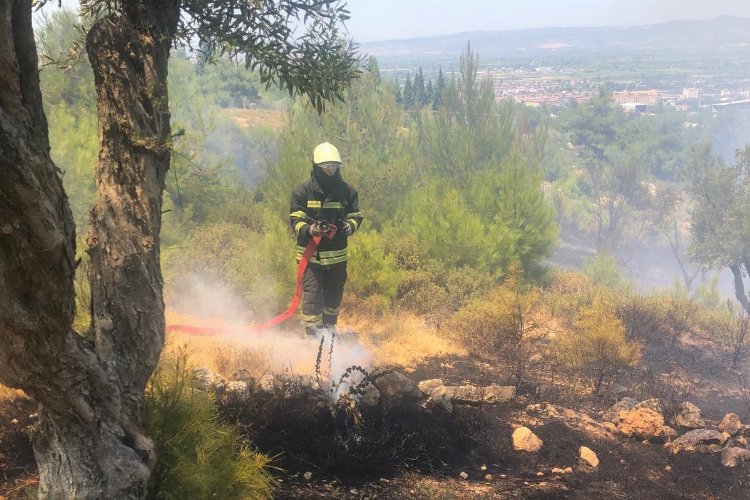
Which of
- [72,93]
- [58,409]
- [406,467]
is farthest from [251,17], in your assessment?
[72,93]

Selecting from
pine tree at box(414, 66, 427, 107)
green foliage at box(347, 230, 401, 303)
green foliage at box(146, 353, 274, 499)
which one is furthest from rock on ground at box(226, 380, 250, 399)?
pine tree at box(414, 66, 427, 107)

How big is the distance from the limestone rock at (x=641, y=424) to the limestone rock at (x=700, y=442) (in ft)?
0.56

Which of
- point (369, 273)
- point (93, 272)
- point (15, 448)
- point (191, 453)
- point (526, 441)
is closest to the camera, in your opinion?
point (93, 272)

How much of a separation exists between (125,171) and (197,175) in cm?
1065

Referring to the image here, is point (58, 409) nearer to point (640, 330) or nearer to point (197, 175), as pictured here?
point (640, 330)

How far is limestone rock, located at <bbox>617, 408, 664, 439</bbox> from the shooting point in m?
4.90

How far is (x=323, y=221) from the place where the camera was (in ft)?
17.5

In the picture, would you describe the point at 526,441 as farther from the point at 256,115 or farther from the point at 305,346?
the point at 256,115

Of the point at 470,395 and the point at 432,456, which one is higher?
the point at 432,456

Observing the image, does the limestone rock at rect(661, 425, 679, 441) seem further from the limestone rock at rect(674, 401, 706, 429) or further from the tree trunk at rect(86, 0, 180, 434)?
the tree trunk at rect(86, 0, 180, 434)

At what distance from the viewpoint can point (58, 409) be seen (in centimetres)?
203

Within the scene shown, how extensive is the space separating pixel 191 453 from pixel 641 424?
420cm

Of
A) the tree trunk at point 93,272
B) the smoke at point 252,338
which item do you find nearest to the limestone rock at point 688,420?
the smoke at point 252,338

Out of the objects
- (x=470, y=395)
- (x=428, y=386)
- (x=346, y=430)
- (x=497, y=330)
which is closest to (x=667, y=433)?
(x=470, y=395)
